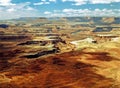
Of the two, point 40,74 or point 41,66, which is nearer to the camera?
point 40,74

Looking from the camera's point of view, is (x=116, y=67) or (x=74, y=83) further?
(x=116, y=67)

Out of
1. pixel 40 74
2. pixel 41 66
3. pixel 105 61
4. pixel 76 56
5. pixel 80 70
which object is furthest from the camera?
pixel 76 56

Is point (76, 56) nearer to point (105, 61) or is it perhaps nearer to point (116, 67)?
point (105, 61)

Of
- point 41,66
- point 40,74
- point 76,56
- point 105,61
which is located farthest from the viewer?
point 76,56

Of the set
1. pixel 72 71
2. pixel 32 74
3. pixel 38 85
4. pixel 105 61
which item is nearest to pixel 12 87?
pixel 38 85

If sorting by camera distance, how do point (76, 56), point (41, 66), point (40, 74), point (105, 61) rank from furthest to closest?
point (76, 56) → point (105, 61) → point (41, 66) → point (40, 74)

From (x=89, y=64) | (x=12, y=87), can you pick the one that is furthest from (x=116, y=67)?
(x=12, y=87)

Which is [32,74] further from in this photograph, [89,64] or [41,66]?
[89,64]

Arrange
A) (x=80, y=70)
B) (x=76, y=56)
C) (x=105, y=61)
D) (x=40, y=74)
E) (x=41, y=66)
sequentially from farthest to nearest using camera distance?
1. (x=76, y=56)
2. (x=105, y=61)
3. (x=41, y=66)
4. (x=80, y=70)
5. (x=40, y=74)
